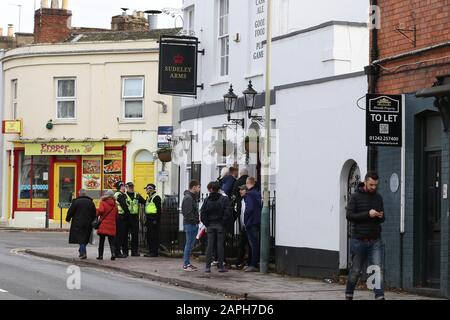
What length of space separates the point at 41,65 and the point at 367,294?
95.7 feet

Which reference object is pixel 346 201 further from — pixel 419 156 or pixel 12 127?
pixel 12 127

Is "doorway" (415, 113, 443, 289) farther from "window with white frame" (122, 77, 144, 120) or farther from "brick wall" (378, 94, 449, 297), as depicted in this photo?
"window with white frame" (122, 77, 144, 120)

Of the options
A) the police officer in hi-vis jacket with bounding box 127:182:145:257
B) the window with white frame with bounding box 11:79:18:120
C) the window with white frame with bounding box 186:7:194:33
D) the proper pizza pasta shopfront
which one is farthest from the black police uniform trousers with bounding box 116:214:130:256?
the window with white frame with bounding box 11:79:18:120

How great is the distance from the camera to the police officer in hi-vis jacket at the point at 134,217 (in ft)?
84.2

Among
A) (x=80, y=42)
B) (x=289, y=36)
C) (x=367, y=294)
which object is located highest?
(x=80, y=42)

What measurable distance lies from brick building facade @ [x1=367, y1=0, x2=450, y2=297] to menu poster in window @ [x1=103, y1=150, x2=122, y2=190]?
25.2m

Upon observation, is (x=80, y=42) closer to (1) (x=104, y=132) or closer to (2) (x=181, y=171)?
(1) (x=104, y=132)

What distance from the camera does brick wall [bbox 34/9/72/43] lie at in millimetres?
46344

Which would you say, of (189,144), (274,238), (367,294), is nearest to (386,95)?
(367,294)

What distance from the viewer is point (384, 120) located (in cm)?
1773

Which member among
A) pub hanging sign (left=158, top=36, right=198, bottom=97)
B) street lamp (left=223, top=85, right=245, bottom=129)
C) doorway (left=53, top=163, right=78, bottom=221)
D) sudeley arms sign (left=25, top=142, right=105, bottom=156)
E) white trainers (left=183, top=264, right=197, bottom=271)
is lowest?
white trainers (left=183, top=264, right=197, bottom=271)

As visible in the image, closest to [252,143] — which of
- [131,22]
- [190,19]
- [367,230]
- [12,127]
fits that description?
[190,19]

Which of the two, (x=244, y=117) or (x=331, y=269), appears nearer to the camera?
(x=331, y=269)

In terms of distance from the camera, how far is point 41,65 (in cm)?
4381
